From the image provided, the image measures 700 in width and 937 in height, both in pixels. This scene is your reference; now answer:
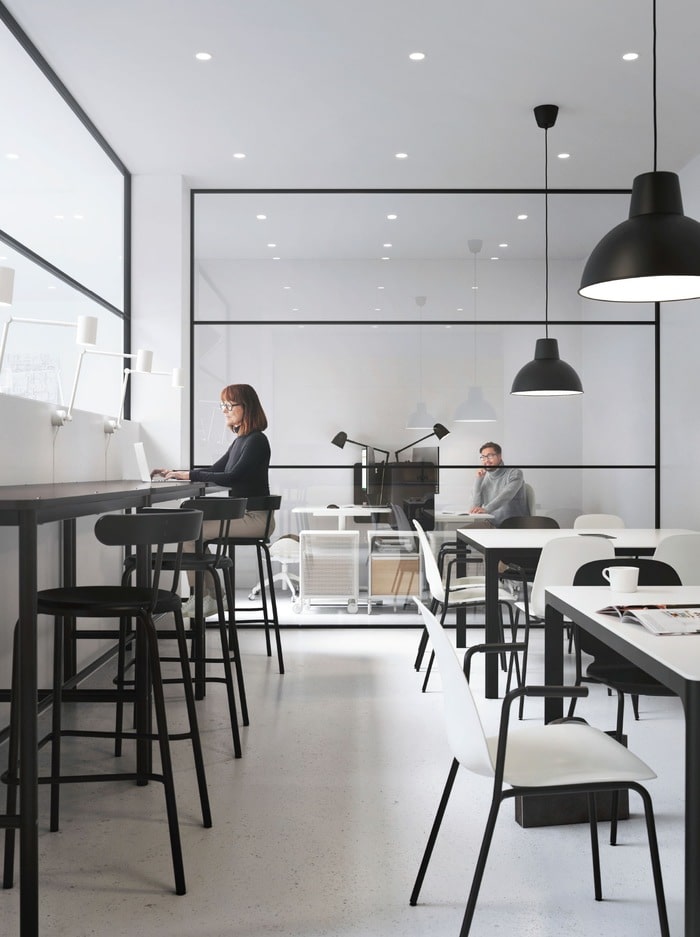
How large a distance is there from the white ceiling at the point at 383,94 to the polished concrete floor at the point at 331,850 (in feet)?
9.99

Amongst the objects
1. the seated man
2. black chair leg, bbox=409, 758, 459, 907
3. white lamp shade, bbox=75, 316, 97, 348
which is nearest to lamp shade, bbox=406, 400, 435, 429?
the seated man

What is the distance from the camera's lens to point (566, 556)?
140 inches

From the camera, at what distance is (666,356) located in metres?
5.80

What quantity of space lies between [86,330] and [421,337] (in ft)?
9.77

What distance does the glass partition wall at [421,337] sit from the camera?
5.85 m

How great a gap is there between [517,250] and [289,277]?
1617 mm

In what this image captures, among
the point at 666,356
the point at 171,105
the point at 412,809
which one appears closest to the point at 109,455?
the point at 171,105

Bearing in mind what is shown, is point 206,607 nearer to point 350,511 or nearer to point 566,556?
point 350,511

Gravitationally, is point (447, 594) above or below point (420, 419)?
below

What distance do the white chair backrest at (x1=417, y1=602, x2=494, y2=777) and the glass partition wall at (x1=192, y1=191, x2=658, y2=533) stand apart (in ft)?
13.4

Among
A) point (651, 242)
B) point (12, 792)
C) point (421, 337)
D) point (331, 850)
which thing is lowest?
point (331, 850)

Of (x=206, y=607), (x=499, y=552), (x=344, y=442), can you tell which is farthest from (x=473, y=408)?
(x=206, y=607)

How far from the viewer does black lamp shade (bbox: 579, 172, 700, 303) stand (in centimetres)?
252

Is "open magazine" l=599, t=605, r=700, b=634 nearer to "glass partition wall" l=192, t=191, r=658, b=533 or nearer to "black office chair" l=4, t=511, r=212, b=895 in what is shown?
"black office chair" l=4, t=511, r=212, b=895
